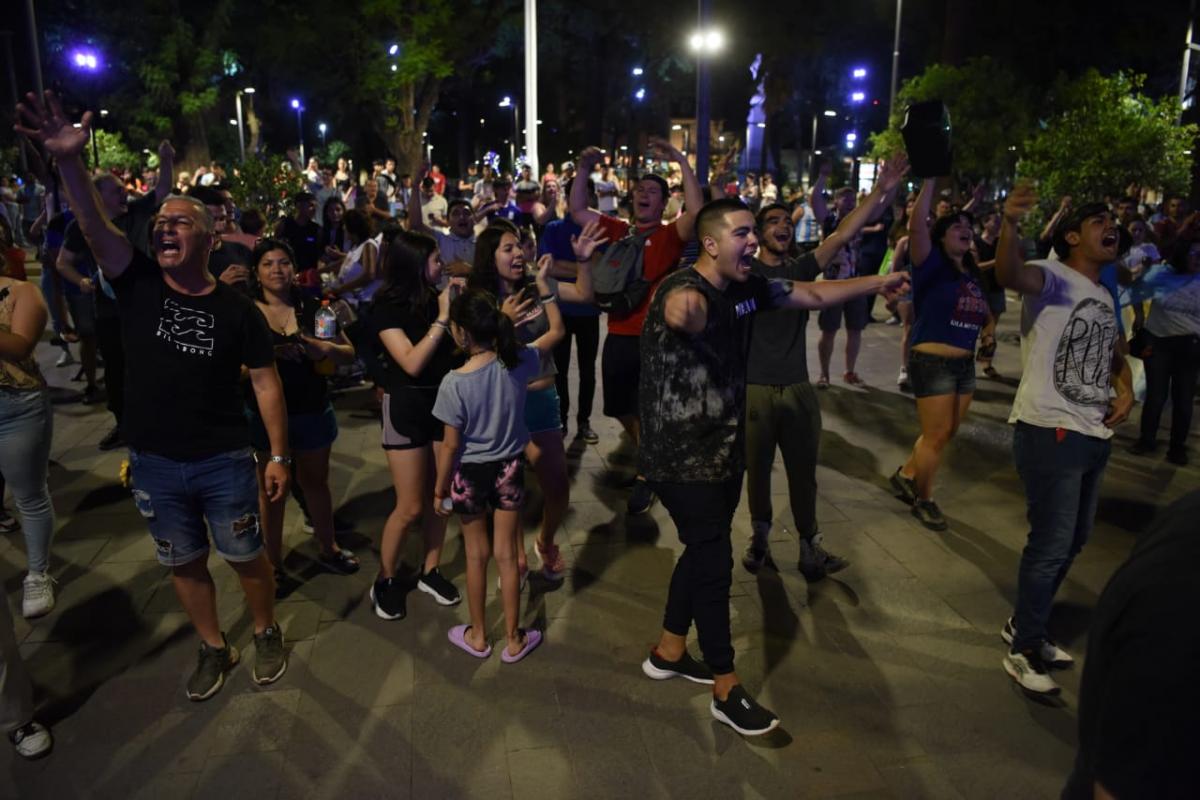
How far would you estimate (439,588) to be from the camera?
15.1 feet

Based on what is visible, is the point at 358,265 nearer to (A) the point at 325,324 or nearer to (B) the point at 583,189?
(B) the point at 583,189

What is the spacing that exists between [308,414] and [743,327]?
2.31 meters

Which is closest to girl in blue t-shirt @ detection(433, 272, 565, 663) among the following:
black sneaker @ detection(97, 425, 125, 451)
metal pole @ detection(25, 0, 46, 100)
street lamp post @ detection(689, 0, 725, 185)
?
black sneaker @ detection(97, 425, 125, 451)

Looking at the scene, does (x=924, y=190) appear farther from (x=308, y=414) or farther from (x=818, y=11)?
(x=818, y=11)

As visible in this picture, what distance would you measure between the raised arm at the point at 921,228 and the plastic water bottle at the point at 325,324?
308 centimetres

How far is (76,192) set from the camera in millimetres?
3184

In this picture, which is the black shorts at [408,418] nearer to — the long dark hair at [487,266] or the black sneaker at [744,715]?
the long dark hair at [487,266]

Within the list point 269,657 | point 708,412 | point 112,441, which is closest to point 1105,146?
point 708,412

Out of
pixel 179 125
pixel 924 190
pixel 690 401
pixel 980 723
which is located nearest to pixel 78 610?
pixel 690 401

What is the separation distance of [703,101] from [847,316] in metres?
6.13

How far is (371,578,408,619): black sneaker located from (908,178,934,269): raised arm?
3389 millimetres

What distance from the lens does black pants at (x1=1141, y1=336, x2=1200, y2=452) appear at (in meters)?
6.96

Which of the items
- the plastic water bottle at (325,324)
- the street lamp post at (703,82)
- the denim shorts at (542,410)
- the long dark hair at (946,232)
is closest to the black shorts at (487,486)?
the denim shorts at (542,410)

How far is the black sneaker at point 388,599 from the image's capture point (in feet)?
14.5
